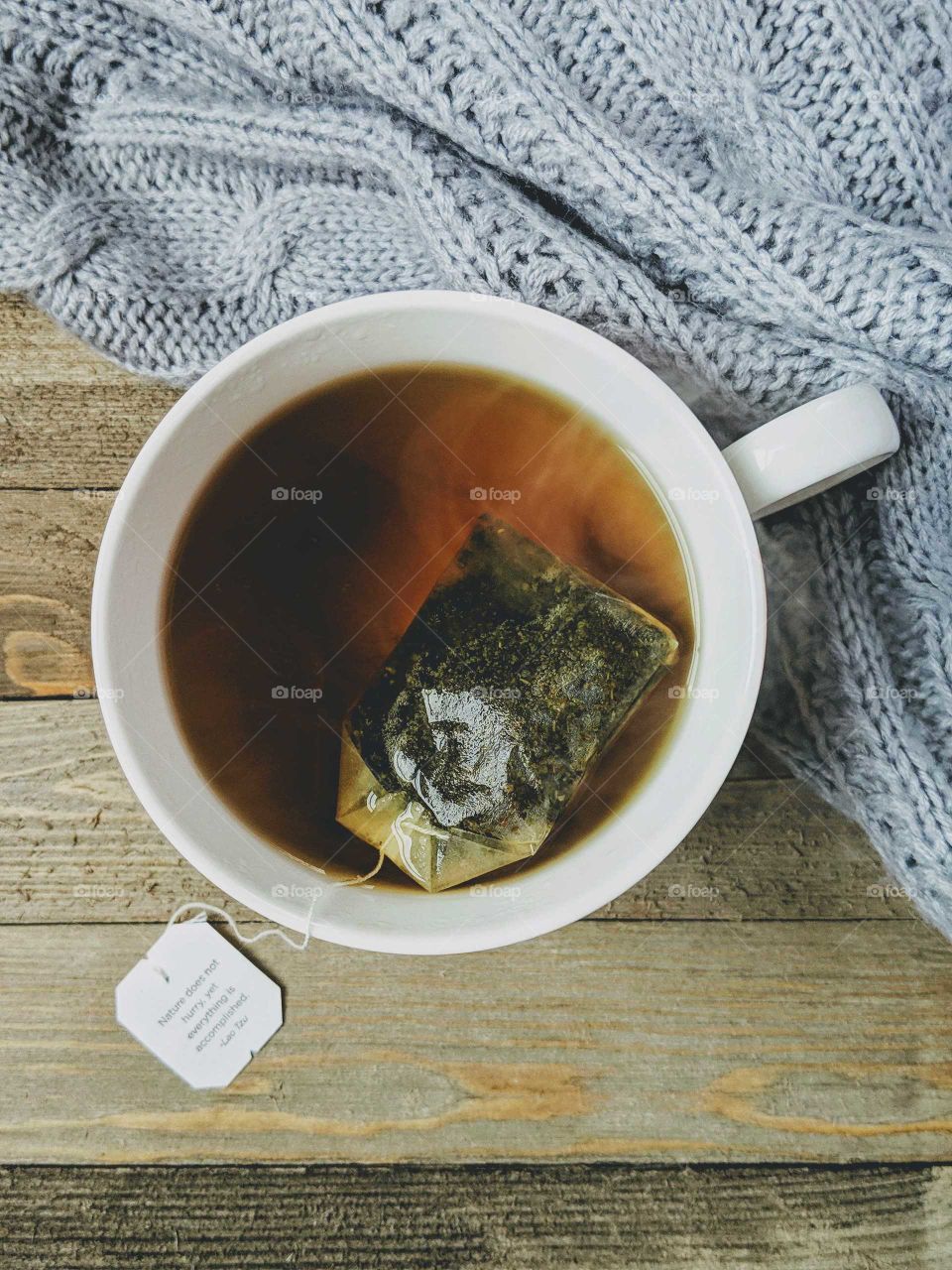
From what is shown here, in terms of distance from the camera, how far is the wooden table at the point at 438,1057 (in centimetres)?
79

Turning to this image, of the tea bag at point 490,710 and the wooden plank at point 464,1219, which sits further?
the wooden plank at point 464,1219

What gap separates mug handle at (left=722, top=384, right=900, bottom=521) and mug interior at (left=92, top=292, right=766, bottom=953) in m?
0.03

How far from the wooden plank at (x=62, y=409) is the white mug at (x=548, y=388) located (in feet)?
0.75

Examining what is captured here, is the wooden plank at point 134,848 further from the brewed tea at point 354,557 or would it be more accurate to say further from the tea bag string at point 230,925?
the brewed tea at point 354,557

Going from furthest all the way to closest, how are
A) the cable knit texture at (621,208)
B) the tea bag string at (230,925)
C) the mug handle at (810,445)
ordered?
1. the tea bag string at (230,925)
2. the cable knit texture at (621,208)
3. the mug handle at (810,445)

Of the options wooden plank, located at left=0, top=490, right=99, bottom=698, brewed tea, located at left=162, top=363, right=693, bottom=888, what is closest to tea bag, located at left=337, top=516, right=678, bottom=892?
brewed tea, located at left=162, top=363, right=693, bottom=888

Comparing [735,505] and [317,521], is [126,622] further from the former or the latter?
[735,505]

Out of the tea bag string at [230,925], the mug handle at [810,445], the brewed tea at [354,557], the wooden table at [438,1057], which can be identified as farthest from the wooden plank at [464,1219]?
the mug handle at [810,445]

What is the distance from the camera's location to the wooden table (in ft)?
2.60

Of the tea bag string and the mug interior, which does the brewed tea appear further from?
the tea bag string

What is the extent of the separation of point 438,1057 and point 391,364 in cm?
57

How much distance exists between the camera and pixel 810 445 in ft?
1.79

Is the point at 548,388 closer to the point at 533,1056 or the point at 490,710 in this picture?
the point at 490,710

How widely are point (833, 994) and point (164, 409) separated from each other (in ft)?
2.52
